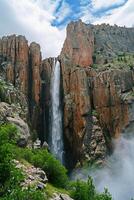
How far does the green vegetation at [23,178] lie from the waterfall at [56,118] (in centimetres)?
2454

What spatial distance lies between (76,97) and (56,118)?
5.69 metres

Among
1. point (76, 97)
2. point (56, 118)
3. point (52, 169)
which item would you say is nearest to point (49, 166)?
point (52, 169)

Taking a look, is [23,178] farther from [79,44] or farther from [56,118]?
[79,44]

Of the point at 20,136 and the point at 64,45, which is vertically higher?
the point at 64,45

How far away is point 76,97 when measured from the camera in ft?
298

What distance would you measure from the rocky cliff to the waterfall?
0.93 m

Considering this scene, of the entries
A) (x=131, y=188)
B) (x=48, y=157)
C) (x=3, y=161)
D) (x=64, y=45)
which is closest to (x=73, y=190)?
(x=48, y=157)

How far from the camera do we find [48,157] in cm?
5816

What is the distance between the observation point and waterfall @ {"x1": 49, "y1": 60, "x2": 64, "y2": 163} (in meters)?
87.8

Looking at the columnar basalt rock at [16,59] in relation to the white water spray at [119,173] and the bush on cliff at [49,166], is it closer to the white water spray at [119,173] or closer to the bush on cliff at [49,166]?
the white water spray at [119,173]

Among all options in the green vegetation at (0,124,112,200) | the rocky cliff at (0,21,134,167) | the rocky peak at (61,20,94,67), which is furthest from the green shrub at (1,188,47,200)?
the rocky peak at (61,20,94,67)

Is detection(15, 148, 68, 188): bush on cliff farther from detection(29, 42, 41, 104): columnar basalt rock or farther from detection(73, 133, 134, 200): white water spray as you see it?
detection(29, 42, 41, 104): columnar basalt rock

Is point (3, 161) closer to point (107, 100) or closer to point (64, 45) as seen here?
point (107, 100)

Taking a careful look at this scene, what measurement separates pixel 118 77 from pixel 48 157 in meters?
41.5
